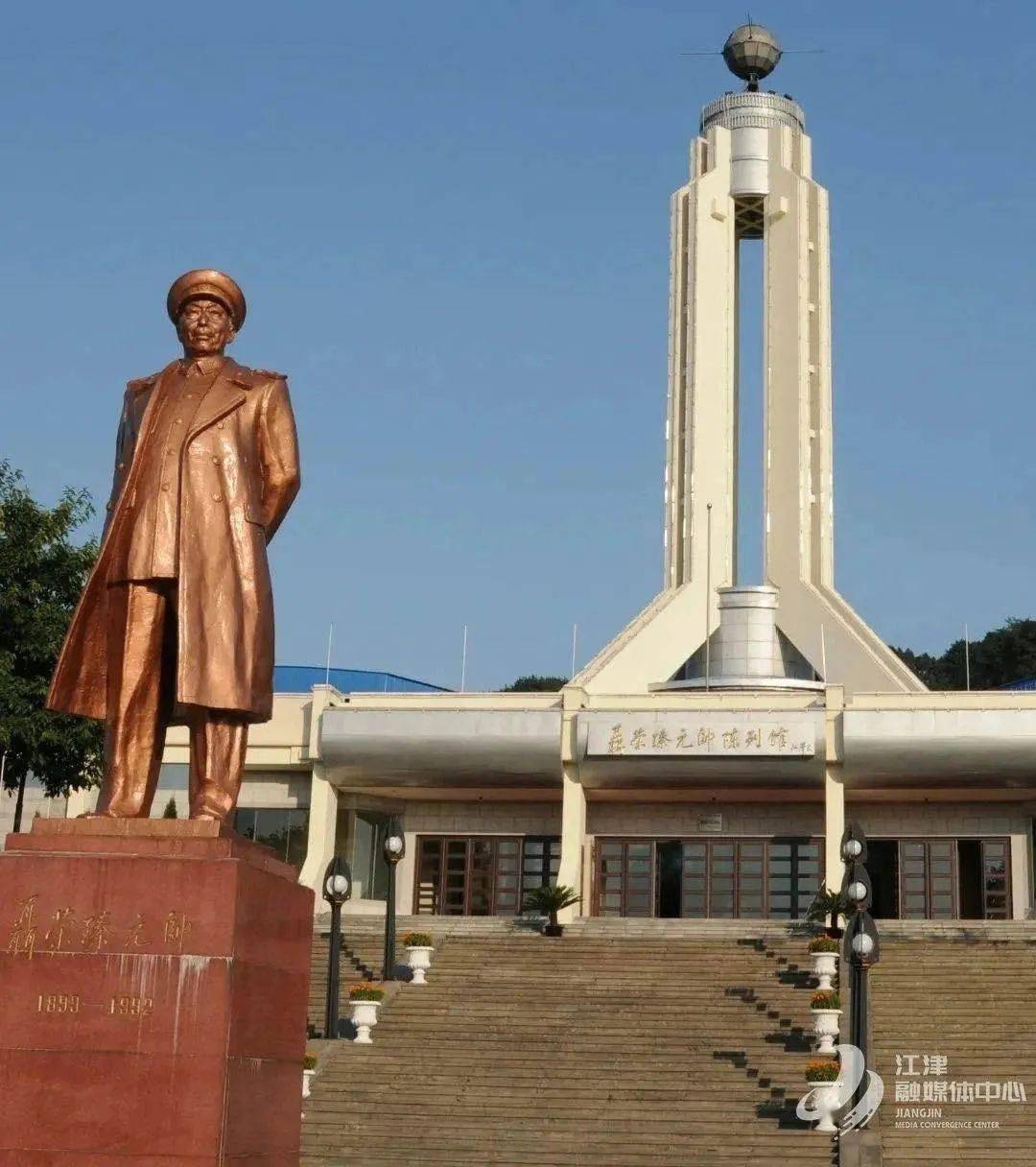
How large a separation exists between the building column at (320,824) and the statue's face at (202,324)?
26.1m

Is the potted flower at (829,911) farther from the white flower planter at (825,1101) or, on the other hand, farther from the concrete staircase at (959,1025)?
the white flower planter at (825,1101)

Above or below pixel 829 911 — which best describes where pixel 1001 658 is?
above

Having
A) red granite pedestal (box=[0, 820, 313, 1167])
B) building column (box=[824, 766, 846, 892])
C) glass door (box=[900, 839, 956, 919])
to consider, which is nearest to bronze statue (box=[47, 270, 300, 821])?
red granite pedestal (box=[0, 820, 313, 1167])

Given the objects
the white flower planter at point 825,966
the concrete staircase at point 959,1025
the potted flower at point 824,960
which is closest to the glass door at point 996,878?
the concrete staircase at point 959,1025

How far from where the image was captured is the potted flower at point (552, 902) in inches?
1172

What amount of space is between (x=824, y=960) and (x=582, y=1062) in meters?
4.93

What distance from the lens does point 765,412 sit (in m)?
42.4

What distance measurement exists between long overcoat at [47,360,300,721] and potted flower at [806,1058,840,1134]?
39.5ft

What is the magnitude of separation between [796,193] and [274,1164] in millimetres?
38792

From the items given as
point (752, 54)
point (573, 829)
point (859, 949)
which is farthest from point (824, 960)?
point (752, 54)

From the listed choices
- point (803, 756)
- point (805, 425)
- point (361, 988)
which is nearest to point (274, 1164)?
point (361, 988)

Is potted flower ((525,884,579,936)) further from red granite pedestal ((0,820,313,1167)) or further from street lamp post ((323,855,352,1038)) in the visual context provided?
red granite pedestal ((0,820,313,1167))

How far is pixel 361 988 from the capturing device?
22938 millimetres

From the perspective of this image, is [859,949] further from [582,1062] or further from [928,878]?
[928,878]
